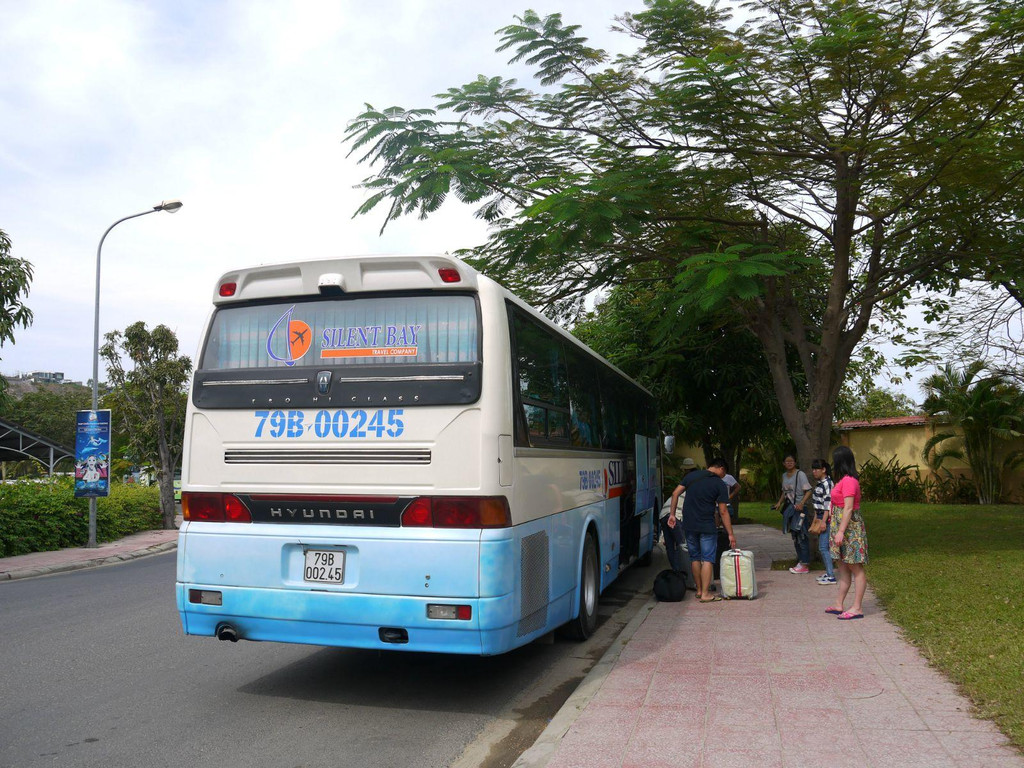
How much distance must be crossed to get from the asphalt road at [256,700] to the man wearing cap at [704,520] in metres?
1.32

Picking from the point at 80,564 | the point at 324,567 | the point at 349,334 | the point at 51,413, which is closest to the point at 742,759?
the point at 324,567

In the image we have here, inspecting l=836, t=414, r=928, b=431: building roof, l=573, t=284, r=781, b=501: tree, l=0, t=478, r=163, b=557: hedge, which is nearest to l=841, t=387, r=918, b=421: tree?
l=836, t=414, r=928, b=431: building roof

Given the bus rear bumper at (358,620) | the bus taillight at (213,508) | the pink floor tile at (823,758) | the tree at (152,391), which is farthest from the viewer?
the tree at (152,391)

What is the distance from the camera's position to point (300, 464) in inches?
241

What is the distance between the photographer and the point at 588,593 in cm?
854

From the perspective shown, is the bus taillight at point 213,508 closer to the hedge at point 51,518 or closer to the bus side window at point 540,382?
the bus side window at point 540,382

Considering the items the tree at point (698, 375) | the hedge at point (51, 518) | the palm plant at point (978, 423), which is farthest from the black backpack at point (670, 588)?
the palm plant at point (978, 423)

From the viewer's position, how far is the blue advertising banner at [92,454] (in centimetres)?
1970

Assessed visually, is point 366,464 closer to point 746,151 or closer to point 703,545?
point 703,545

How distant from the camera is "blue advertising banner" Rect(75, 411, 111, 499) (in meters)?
19.7

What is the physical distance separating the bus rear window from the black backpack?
5480mm

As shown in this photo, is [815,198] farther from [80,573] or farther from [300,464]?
[80,573]

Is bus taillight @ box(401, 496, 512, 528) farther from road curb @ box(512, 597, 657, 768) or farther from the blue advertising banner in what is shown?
the blue advertising banner

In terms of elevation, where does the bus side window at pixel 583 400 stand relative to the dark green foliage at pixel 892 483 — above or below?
above
